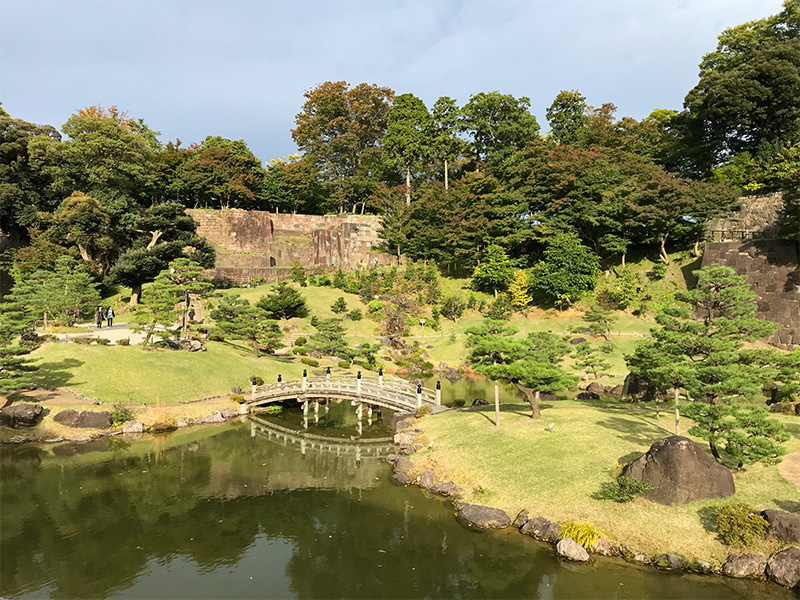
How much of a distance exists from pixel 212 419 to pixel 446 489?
15.0 metres

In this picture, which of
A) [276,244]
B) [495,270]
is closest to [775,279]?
[495,270]

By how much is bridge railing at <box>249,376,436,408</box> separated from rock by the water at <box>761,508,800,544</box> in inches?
575

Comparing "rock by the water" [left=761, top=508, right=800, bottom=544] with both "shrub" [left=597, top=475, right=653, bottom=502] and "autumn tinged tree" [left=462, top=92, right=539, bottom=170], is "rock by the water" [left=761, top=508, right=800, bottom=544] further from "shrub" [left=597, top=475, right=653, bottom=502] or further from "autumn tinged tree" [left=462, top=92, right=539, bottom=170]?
"autumn tinged tree" [left=462, top=92, right=539, bottom=170]

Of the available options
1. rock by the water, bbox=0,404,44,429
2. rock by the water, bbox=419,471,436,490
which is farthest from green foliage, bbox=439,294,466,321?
rock by the water, bbox=0,404,44,429

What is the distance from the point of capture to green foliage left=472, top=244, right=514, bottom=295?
48.3 meters

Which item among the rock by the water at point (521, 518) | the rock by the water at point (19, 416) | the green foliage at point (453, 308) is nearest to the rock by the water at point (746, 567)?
the rock by the water at point (521, 518)

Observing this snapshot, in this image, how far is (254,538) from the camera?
14500mm

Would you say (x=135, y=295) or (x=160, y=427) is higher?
(x=135, y=295)

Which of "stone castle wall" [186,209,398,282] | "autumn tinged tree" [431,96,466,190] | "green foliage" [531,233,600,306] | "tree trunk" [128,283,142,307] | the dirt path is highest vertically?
"autumn tinged tree" [431,96,466,190]

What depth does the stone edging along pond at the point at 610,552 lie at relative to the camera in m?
10.9

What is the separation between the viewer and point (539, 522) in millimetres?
13617

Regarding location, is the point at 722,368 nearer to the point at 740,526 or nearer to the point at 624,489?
the point at 740,526

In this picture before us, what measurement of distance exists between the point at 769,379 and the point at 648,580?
831cm

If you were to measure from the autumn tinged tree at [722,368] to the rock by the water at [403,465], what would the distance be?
962cm
